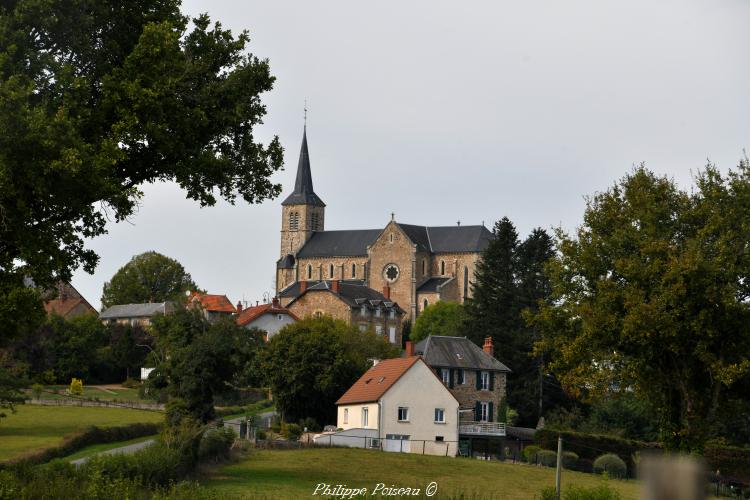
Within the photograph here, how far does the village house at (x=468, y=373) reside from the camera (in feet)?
223

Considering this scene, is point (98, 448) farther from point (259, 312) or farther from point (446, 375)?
point (259, 312)

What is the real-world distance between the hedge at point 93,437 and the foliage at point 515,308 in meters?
31.0

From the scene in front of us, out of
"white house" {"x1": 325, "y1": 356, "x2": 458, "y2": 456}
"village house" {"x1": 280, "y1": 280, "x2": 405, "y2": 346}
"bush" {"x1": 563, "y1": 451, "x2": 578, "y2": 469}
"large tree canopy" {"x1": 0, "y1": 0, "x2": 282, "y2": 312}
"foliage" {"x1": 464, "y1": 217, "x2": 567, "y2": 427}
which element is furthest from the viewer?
"village house" {"x1": 280, "y1": 280, "x2": 405, "y2": 346}

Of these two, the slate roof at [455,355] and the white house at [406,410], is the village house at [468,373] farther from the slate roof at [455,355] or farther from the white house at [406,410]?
the white house at [406,410]

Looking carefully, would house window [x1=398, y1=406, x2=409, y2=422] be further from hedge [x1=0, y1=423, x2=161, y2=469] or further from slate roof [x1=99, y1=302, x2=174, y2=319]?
slate roof [x1=99, y1=302, x2=174, y2=319]

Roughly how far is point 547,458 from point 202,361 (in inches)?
711

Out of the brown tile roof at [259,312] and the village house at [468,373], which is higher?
the brown tile roof at [259,312]

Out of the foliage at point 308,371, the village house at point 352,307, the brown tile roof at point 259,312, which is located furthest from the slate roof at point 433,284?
the foliage at point 308,371

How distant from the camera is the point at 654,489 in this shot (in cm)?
227

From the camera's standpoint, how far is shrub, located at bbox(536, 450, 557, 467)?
51094mm

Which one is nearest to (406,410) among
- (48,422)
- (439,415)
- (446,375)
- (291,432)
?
(439,415)

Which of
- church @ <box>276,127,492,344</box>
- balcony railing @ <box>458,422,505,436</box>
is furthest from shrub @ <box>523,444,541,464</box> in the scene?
church @ <box>276,127,492,344</box>

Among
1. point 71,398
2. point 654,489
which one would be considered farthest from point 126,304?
point 654,489

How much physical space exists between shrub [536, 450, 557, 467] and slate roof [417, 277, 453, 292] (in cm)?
7635
